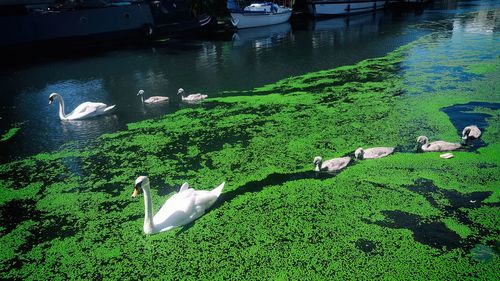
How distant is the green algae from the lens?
382 centimetres

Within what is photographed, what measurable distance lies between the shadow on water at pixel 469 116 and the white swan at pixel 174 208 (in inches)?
168

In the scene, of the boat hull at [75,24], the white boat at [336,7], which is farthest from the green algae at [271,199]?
the white boat at [336,7]

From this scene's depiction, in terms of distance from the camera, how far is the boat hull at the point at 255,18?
24517 millimetres

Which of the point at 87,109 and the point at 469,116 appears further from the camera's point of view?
the point at 87,109

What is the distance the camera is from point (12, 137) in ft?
26.4

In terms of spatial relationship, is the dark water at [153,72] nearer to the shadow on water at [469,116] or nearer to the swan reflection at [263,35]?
the swan reflection at [263,35]

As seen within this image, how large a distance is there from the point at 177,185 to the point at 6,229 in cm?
218

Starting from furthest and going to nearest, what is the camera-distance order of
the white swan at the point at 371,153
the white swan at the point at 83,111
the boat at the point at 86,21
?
the boat at the point at 86,21 < the white swan at the point at 83,111 < the white swan at the point at 371,153

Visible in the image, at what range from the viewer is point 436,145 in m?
5.75

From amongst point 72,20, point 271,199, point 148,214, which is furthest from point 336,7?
point 148,214

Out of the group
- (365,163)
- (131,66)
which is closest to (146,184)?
(365,163)

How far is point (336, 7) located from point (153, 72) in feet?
70.3

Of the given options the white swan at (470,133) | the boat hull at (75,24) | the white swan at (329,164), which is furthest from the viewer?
the boat hull at (75,24)

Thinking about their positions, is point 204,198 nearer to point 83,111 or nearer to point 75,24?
point 83,111
